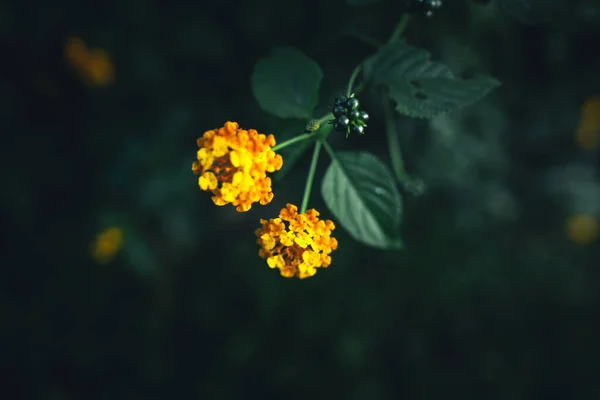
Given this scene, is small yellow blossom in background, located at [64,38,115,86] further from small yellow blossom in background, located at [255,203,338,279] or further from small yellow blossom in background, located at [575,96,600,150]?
small yellow blossom in background, located at [575,96,600,150]

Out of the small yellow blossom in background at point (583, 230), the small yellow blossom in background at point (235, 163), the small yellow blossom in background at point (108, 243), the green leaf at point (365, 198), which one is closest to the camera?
the small yellow blossom in background at point (235, 163)

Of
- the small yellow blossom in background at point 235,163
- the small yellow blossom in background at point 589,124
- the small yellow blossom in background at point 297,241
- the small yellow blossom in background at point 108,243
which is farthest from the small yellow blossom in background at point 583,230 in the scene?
the small yellow blossom in background at point 235,163

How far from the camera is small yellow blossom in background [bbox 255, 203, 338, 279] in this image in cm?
104

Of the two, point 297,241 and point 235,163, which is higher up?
point 235,163

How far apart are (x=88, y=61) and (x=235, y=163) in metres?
2.22

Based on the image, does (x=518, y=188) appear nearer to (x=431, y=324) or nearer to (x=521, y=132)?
(x=521, y=132)

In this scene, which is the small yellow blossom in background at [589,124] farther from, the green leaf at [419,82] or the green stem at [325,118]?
the green stem at [325,118]

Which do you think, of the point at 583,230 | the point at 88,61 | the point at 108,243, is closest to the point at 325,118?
the point at 108,243

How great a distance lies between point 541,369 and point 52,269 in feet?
11.5

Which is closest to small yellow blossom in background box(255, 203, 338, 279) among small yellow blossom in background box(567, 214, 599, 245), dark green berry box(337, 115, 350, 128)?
dark green berry box(337, 115, 350, 128)

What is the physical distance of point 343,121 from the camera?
0.97m

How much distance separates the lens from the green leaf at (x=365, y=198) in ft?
3.97

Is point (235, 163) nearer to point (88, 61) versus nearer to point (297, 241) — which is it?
point (297, 241)

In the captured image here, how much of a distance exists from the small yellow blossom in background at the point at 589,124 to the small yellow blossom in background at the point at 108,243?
11.4 feet
